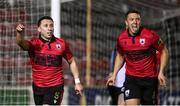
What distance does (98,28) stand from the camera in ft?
61.5

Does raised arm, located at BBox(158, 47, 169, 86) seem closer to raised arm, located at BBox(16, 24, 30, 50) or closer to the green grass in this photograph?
raised arm, located at BBox(16, 24, 30, 50)

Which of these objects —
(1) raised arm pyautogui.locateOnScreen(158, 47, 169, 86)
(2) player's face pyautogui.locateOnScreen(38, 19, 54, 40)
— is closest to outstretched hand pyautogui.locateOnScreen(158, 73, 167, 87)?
(1) raised arm pyautogui.locateOnScreen(158, 47, 169, 86)

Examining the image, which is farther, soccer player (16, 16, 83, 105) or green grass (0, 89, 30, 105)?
green grass (0, 89, 30, 105)

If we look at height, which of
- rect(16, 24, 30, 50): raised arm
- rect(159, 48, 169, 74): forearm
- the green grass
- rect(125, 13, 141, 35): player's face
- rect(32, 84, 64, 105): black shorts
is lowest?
the green grass

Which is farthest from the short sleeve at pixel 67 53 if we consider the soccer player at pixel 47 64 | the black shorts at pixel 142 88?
the black shorts at pixel 142 88

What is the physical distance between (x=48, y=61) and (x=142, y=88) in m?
1.46

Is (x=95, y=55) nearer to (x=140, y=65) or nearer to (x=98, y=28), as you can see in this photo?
(x=98, y=28)

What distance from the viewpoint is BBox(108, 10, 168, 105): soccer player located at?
27.9 feet

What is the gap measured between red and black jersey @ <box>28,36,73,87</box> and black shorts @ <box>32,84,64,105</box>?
0.19ft

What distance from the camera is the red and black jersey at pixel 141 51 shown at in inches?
336

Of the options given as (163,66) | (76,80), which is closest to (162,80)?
(163,66)

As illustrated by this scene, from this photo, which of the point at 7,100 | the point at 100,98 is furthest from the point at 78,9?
the point at 7,100

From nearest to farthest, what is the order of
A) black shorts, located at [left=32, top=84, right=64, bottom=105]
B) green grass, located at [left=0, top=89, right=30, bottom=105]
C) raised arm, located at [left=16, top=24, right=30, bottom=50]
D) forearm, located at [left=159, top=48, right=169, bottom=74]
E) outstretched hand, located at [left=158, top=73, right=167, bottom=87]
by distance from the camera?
raised arm, located at [left=16, top=24, right=30, bottom=50] → outstretched hand, located at [left=158, top=73, right=167, bottom=87] → black shorts, located at [left=32, top=84, right=64, bottom=105] → forearm, located at [left=159, top=48, right=169, bottom=74] → green grass, located at [left=0, top=89, right=30, bottom=105]

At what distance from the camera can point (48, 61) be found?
27.4 ft
